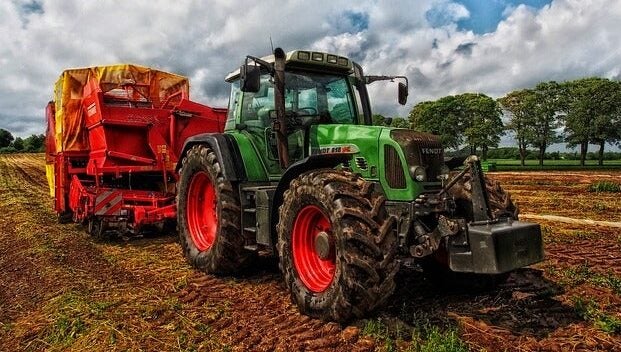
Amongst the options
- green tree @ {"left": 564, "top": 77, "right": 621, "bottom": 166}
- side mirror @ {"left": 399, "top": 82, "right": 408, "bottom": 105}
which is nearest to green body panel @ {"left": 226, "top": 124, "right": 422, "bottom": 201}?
side mirror @ {"left": 399, "top": 82, "right": 408, "bottom": 105}

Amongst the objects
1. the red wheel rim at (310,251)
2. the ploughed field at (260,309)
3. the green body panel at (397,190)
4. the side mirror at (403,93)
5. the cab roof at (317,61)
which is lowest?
the ploughed field at (260,309)

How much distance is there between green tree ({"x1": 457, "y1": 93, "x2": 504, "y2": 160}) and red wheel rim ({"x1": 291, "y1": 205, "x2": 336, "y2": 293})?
53254mm

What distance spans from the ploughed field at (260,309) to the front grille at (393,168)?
1143mm

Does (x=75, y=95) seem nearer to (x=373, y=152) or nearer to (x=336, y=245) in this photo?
(x=373, y=152)

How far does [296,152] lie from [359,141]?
103cm

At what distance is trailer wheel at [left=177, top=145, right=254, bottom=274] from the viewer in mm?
6098

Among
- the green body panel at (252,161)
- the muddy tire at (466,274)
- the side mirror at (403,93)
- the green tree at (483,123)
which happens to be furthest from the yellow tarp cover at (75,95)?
the green tree at (483,123)

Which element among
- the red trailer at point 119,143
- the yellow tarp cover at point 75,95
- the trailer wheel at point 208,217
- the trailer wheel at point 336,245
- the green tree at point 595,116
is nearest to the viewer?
the trailer wheel at point 336,245

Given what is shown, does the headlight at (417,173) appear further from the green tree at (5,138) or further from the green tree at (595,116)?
the green tree at (5,138)

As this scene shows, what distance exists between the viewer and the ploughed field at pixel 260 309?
411 centimetres

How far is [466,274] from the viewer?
5.21 m

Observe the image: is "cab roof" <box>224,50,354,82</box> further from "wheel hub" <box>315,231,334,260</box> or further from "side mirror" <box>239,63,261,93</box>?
"wheel hub" <box>315,231,334,260</box>

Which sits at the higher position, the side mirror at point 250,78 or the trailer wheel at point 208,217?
the side mirror at point 250,78

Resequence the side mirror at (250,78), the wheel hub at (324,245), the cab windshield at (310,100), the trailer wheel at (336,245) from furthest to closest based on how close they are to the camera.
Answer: the cab windshield at (310,100) < the side mirror at (250,78) < the wheel hub at (324,245) < the trailer wheel at (336,245)
